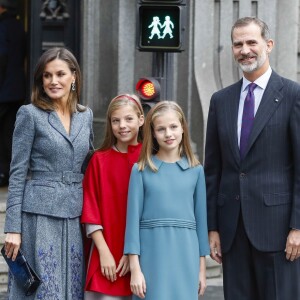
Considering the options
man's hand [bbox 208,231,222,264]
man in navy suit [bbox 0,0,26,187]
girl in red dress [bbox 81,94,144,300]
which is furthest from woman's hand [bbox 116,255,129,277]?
man in navy suit [bbox 0,0,26,187]

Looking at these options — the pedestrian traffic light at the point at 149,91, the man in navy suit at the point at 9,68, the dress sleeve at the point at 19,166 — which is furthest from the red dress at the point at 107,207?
the man in navy suit at the point at 9,68

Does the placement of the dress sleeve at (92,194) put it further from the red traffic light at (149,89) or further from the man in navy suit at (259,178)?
the red traffic light at (149,89)

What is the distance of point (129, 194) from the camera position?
5215mm

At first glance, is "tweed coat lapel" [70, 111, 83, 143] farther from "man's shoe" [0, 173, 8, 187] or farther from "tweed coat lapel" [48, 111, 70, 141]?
"man's shoe" [0, 173, 8, 187]

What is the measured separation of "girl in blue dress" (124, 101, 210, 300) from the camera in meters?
5.20

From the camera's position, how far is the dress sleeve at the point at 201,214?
17.5 feet

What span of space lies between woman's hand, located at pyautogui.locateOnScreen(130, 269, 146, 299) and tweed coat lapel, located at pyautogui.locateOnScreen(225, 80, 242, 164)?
2.80ft

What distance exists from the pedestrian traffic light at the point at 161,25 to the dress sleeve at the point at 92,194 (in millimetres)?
2508

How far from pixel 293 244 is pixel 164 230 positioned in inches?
28.6

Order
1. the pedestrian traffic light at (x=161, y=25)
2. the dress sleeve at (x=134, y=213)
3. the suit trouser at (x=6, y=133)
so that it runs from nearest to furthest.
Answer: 1. the dress sleeve at (x=134, y=213)
2. the pedestrian traffic light at (x=161, y=25)
3. the suit trouser at (x=6, y=133)

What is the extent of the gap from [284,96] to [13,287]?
6.26 feet

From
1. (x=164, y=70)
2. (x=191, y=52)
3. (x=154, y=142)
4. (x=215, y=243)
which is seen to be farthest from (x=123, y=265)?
(x=191, y=52)

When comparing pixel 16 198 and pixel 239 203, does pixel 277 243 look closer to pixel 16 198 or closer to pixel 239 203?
pixel 239 203

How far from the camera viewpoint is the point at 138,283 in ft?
16.9
